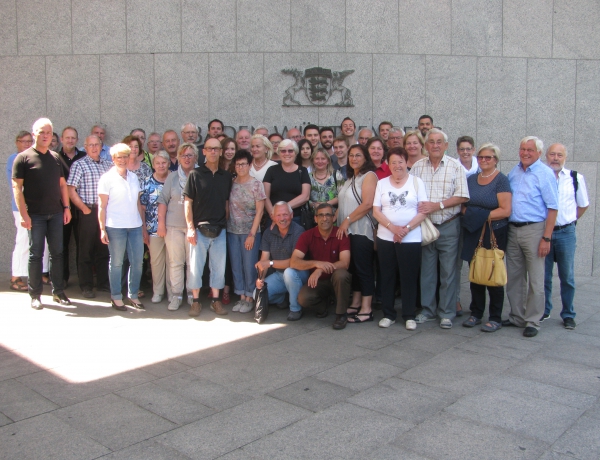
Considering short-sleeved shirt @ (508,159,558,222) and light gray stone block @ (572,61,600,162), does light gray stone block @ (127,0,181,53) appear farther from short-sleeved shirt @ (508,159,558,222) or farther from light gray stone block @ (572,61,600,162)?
light gray stone block @ (572,61,600,162)

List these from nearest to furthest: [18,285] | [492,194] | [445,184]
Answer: [492,194]
[445,184]
[18,285]

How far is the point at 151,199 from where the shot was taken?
6570mm

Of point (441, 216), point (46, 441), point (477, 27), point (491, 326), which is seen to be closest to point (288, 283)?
point (441, 216)

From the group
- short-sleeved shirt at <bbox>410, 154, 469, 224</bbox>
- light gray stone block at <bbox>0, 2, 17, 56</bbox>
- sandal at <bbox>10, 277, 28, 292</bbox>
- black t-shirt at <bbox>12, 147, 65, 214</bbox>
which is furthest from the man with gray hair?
light gray stone block at <bbox>0, 2, 17, 56</bbox>

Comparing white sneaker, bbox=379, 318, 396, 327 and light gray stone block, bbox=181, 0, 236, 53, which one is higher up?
light gray stone block, bbox=181, 0, 236, 53

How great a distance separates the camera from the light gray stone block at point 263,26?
8359 millimetres

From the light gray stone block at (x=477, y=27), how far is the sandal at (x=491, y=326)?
4.76 meters

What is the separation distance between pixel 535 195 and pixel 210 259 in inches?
139

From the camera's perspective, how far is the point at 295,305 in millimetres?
6023

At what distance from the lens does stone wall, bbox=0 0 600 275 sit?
8.38 metres

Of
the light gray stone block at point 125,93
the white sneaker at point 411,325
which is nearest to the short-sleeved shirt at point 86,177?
the light gray stone block at point 125,93

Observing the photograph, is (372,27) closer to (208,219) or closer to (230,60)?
(230,60)

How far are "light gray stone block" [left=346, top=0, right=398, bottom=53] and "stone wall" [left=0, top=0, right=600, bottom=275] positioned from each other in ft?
0.05

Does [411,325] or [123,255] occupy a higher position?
[123,255]
